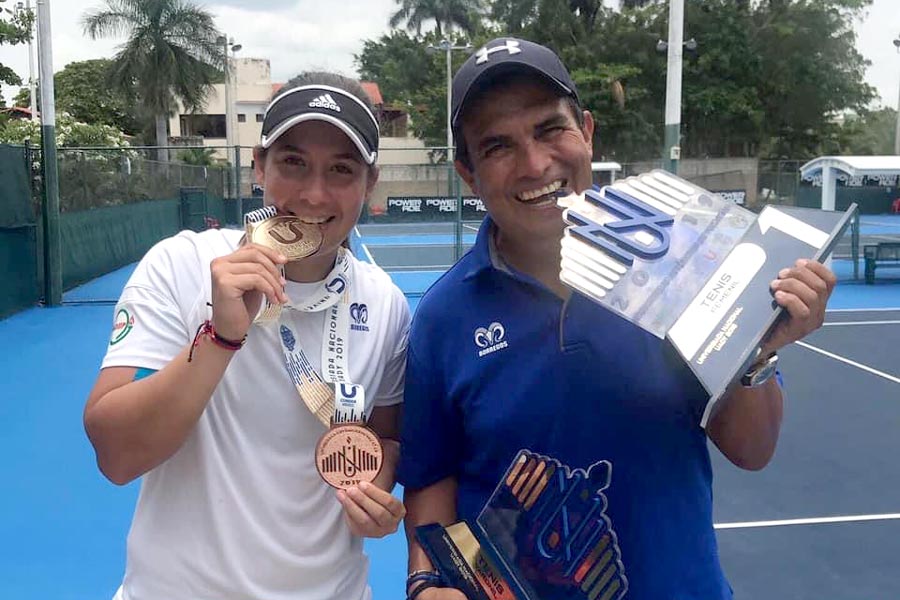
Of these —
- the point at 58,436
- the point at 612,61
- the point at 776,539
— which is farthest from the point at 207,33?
the point at 776,539

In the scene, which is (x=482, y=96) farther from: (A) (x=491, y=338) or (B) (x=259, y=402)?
(B) (x=259, y=402)

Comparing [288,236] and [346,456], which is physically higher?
[288,236]

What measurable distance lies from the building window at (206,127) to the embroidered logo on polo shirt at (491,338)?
233 feet

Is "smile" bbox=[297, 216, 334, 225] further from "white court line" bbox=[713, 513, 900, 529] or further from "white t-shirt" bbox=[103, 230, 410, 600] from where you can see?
"white court line" bbox=[713, 513, 900, 529]

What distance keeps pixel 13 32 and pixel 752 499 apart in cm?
1791

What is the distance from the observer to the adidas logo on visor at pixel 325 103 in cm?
189

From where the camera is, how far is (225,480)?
1824 mm

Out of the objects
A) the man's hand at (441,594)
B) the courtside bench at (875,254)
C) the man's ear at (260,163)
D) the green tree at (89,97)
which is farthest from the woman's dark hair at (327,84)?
the green tree at (89,97)

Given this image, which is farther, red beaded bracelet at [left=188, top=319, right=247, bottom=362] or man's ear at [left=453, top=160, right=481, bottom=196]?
man's ear at [left=453, top=160, right=481, bottom=196]

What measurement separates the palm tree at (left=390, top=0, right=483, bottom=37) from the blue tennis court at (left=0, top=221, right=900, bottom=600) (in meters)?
→ 54.1

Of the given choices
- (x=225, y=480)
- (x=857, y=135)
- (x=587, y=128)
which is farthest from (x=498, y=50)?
(x=857, y=135)

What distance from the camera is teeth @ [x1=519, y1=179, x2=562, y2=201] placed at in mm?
1811

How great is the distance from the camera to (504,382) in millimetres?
1795

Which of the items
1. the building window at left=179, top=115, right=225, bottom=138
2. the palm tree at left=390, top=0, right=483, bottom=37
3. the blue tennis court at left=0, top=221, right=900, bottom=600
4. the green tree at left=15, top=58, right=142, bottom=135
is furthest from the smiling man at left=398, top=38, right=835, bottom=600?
the building window at left=179, top=115, right=225, bottom=138
